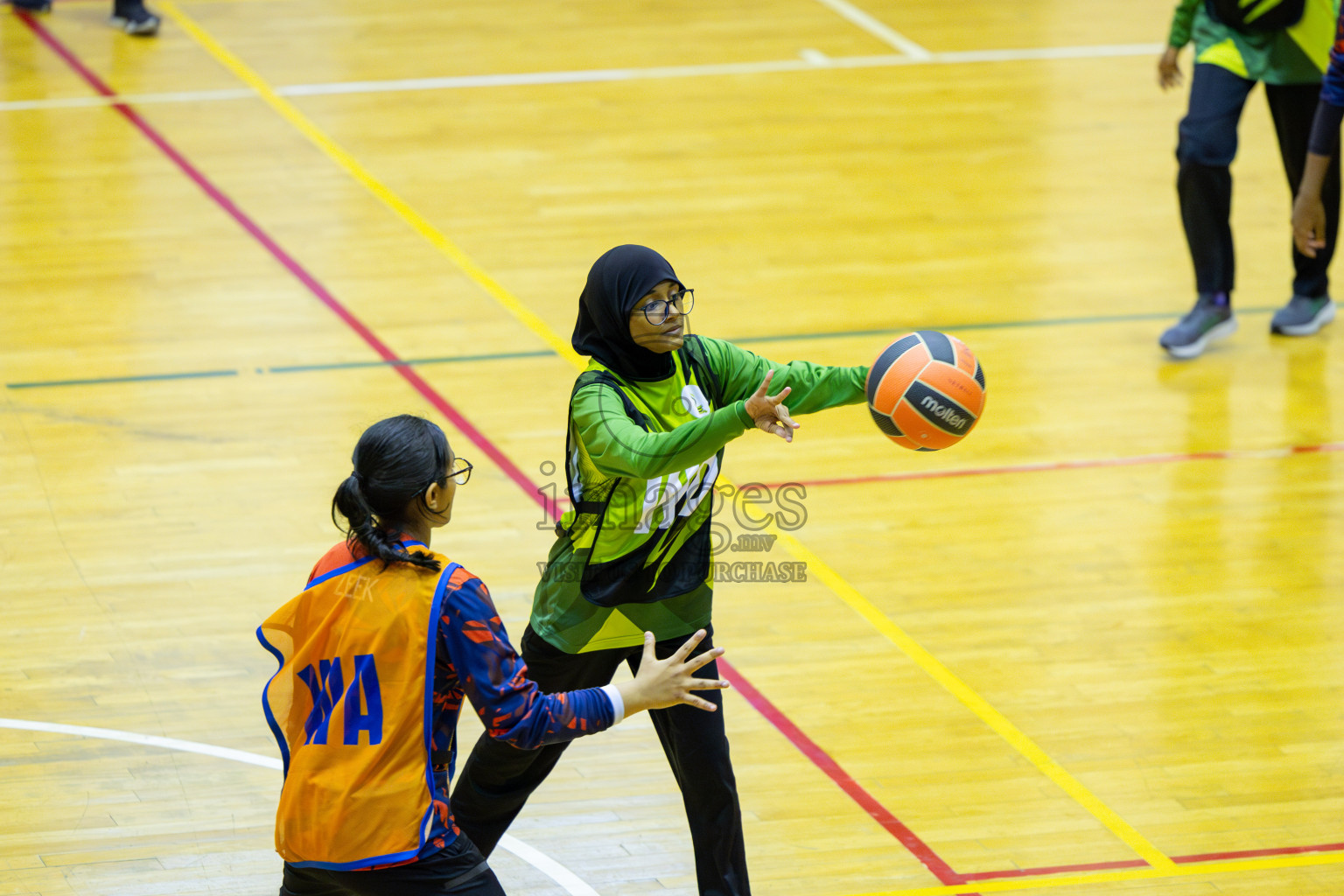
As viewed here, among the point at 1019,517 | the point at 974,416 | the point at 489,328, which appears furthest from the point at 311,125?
the point at 974,416

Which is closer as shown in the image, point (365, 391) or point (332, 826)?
point (332, 826)

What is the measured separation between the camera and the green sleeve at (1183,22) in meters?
8.39

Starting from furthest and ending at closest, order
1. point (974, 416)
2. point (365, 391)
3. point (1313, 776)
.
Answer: point (365, 391) → point (1313, 776) → point (974, 416)

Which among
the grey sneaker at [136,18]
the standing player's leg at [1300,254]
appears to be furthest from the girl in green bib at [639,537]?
the grey sneaker at [136,18]

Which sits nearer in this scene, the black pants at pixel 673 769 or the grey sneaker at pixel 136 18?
the black pants at pixel 673 769

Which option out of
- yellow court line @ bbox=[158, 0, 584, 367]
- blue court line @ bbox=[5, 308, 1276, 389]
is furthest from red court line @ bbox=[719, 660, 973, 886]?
blue court line @ bbox=[5, 308, 1276, 389]

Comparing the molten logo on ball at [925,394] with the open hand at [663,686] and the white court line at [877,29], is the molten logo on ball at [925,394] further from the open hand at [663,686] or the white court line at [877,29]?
the white court line at [877,29]

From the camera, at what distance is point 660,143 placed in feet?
37.4

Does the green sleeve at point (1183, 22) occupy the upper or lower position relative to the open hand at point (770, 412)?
lower

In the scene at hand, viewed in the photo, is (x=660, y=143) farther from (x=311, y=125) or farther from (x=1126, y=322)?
(x=1126, y=322)

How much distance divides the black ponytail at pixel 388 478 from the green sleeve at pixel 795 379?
1.07m

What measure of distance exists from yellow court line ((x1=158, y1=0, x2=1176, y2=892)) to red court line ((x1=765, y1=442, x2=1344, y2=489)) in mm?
633

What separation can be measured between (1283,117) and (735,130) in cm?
423

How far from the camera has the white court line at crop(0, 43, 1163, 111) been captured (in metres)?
11.9
